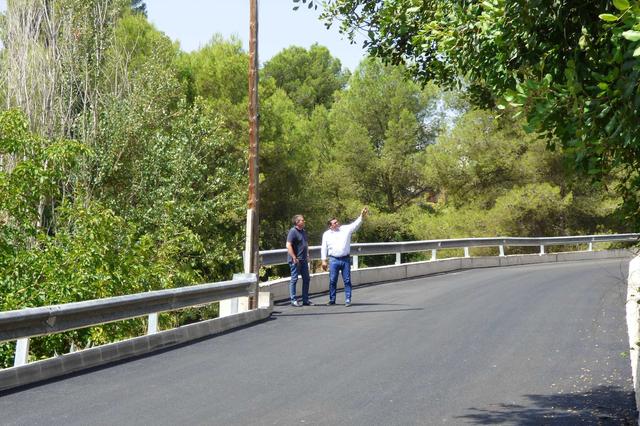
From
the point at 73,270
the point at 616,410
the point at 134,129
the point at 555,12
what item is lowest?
the point at 616,410

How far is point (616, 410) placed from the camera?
779cm

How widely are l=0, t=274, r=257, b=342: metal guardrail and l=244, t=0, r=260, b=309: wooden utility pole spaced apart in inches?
87.8

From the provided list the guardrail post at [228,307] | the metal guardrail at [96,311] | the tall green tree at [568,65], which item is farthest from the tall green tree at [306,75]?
the tall green tree at [568,65]

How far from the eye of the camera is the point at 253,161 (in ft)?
55.0

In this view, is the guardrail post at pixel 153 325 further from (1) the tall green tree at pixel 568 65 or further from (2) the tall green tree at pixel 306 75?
(2) the tall green tree at pixel 306 75

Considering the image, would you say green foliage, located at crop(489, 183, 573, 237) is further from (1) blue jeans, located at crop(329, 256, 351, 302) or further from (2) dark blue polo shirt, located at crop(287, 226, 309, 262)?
(2) dark blue polo shirt, located at crop(287, 226, 309, 262)

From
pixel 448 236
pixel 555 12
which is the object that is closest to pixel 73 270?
pixel 555 12

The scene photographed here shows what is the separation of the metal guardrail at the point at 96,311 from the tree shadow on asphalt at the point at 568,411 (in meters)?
4.57

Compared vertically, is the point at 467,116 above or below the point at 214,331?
above

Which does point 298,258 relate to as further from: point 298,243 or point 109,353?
point 109,353

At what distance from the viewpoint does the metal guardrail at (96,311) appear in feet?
29.7

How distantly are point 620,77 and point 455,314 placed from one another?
10707mm

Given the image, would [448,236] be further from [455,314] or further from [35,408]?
Result: [35,408]

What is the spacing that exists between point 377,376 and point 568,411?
2199 mm
